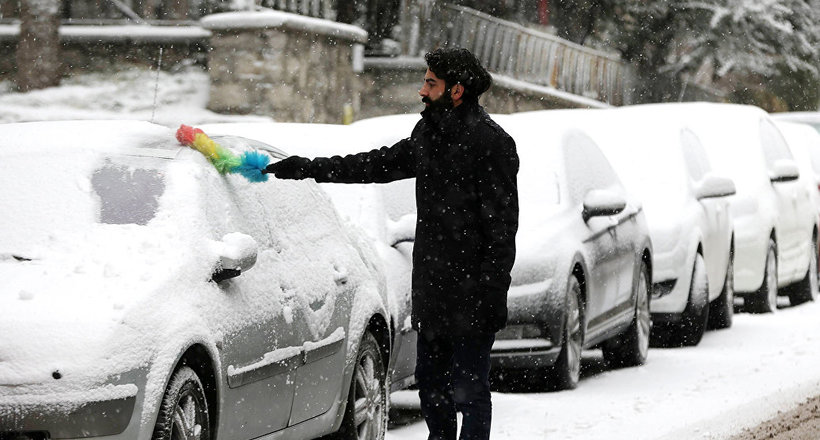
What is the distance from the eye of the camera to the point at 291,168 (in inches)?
277

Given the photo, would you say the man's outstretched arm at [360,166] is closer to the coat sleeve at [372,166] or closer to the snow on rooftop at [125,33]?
the coat sleeve at [372,166]

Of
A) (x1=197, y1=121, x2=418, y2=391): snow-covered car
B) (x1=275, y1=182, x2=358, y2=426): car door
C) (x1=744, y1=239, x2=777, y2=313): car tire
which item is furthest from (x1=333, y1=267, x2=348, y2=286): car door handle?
(x1=744, y1=239, x2=777, y2=313): car tire

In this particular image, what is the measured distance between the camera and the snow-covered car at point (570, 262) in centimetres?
1027

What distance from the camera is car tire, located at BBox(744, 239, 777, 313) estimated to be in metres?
15.8

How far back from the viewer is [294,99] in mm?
22344

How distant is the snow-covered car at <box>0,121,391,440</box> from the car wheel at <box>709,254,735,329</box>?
696 cm

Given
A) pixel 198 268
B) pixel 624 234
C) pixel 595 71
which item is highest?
pixel 198 268

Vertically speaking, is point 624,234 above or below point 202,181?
below

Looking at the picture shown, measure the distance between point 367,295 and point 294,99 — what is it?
47.7 feet

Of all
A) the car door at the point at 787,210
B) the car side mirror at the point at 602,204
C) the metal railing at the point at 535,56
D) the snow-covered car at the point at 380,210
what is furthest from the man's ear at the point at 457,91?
the metal railing at the point at 535,56

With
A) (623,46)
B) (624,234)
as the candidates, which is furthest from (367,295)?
(623,46)

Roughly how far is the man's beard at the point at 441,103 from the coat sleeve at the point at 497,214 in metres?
0.23

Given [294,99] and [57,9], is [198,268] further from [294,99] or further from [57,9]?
[57,9]

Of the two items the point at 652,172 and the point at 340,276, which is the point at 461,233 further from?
the point at 652,172
